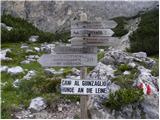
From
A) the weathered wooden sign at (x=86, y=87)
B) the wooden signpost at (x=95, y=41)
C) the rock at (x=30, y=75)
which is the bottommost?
the rock at (x=30, y=75)

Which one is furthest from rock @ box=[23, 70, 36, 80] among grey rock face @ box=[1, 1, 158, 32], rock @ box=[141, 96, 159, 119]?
grey rock face @ box=[1, 1, 158, 32]

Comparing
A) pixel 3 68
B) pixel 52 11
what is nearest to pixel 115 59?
→ pixel 3 68

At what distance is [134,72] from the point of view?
12.8 meters

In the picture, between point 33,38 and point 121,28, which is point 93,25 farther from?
point 121,28

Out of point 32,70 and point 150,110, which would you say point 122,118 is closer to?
point 150,110

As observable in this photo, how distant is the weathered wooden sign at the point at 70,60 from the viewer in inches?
349

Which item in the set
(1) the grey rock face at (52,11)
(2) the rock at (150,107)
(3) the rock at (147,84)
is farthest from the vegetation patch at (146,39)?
(2) the rock at (150,107)

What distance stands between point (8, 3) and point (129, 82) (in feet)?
67.8

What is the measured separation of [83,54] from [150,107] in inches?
73.7

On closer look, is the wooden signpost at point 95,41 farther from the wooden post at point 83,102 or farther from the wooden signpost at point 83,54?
the wooden post at point 83,102

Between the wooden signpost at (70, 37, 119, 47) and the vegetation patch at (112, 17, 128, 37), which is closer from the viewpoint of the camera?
the wooden signpost at (70, 37, 119, 47)

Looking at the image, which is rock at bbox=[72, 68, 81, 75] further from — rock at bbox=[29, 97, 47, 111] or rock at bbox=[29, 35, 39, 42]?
rock at bbox=[29, 35, 39, 42]

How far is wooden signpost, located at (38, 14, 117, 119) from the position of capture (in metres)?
8.79

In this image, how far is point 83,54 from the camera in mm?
8906
